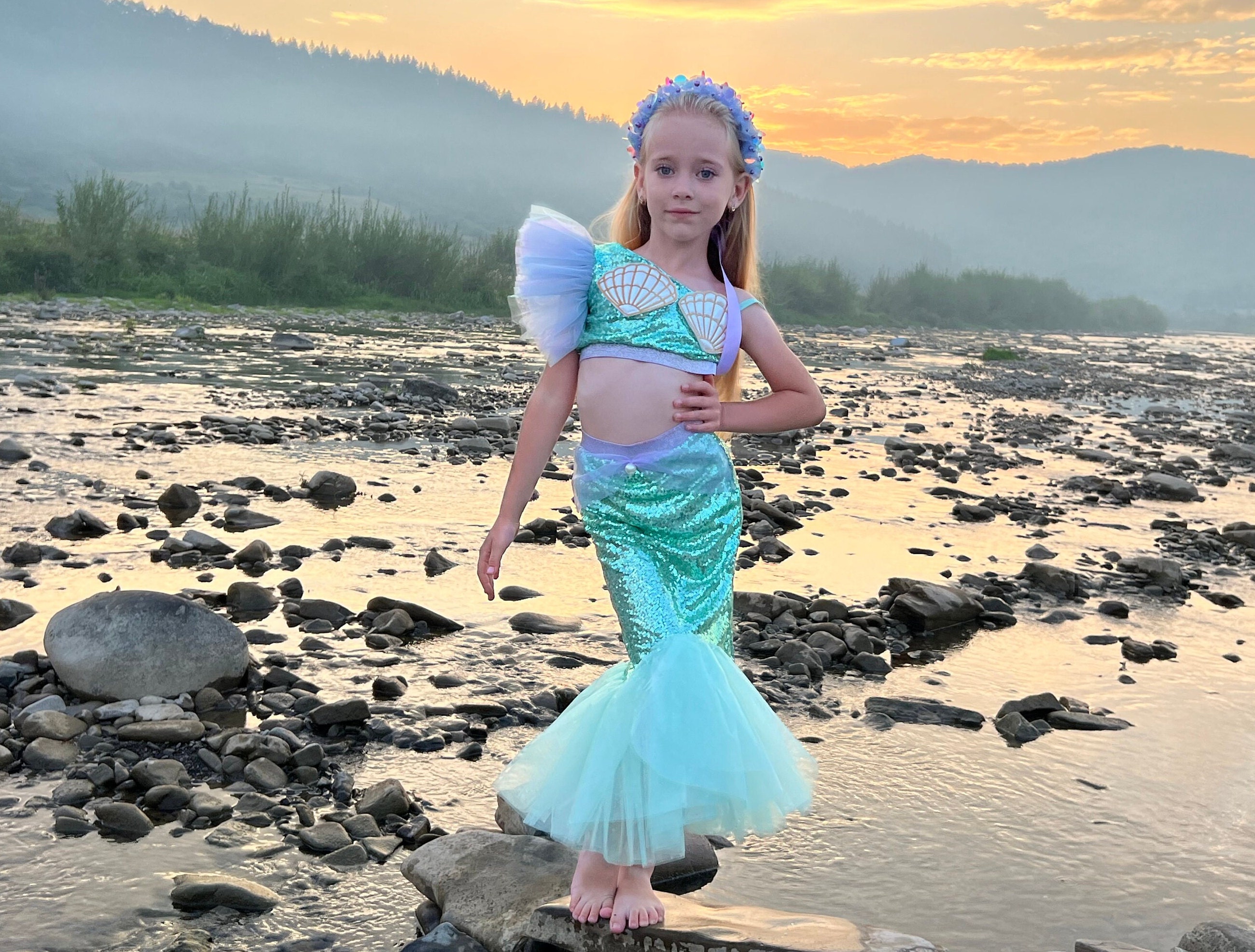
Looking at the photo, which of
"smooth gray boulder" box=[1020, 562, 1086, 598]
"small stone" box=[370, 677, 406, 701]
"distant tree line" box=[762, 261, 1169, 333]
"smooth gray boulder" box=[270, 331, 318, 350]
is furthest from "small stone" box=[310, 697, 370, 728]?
"distant tree line" box=[762, 261, 1169, 333]

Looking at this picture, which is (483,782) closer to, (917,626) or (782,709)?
(782,709)

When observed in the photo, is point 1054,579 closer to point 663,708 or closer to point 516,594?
point 516,594

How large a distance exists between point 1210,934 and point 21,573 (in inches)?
208

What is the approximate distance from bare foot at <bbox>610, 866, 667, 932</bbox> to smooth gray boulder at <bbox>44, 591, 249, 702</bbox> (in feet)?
7.21

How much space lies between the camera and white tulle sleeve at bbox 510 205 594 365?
3092mm

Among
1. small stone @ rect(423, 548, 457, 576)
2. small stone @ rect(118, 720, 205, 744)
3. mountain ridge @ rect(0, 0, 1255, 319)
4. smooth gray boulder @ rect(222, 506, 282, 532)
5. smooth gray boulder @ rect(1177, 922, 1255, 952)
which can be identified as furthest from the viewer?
mountain ridge @ rect(0, 0, 1255, 319)

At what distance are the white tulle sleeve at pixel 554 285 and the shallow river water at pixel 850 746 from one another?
153 centimetres

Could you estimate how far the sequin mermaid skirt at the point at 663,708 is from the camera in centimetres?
272

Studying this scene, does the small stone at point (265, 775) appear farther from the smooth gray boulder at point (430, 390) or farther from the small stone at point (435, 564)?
the smooth gray boulder at point (430, 390)

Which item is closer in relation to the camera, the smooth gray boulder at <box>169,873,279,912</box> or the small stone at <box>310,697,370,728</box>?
the smooth gray boulder at <box>169,873,279,912</box>

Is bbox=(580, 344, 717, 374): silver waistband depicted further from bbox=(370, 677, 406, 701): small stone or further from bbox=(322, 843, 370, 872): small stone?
bbox=(370, 677, 406, 701): small stone

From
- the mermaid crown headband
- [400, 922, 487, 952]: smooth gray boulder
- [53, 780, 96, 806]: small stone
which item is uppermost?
the mermaid crown headband

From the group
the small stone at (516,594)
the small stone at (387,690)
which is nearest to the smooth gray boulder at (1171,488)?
the small stone at (516,594)

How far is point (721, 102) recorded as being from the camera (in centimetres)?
311
